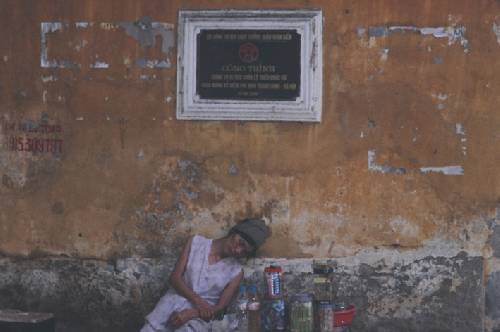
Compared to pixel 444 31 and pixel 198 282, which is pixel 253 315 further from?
pixel 444 31

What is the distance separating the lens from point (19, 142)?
6656mm

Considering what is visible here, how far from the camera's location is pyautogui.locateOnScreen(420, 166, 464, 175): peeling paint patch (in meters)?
6.26

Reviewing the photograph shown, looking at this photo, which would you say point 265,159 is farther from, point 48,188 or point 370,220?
point 48,188

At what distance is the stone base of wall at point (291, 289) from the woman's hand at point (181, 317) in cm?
58

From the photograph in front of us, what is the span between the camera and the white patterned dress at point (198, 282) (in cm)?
607

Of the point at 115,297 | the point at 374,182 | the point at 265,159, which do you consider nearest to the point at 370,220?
the point at 374,182

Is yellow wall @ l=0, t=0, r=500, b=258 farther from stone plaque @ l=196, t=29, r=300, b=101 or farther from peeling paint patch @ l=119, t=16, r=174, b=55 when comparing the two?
stone plaque @ l=196, t=29, r=300, b=101

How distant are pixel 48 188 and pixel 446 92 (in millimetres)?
3275

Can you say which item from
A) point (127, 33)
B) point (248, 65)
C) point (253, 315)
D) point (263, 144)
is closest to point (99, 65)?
point (127, 33)

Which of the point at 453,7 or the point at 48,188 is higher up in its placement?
the point at 453,7

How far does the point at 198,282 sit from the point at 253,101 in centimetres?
147

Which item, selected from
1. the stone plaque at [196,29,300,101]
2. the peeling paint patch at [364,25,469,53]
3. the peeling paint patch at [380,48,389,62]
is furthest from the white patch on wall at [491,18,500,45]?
the stone plaque at [196,29,300,101]

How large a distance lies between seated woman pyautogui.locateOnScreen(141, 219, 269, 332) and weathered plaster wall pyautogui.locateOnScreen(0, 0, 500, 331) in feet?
1.00

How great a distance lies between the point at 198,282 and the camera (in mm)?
6125
